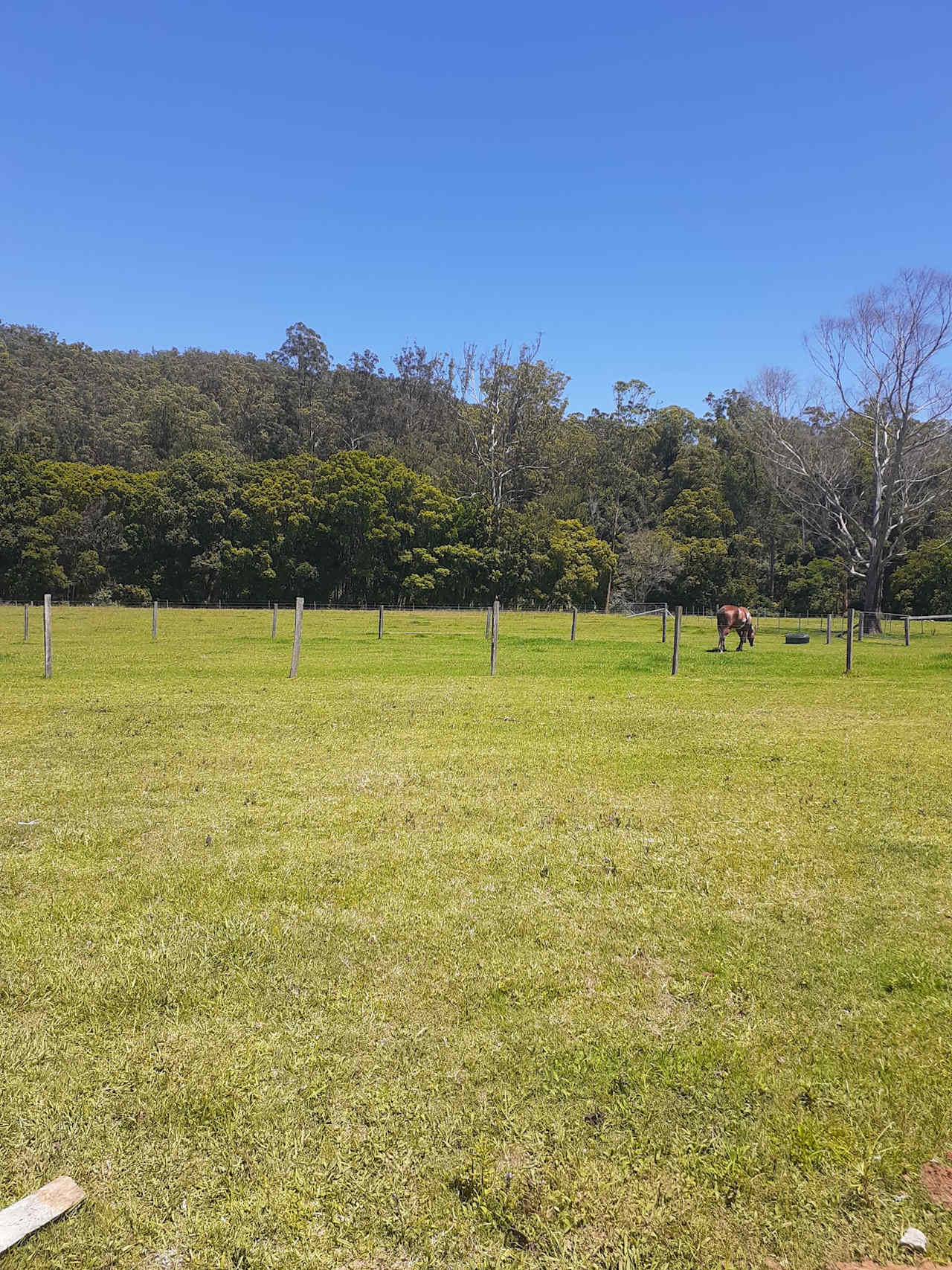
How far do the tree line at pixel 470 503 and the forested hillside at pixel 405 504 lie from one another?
0.20m

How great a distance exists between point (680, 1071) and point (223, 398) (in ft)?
321

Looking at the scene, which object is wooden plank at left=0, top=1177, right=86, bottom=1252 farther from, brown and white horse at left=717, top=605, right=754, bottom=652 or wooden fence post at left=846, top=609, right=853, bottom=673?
brown and white horse at left=717, top=605, right=754, bottom=652

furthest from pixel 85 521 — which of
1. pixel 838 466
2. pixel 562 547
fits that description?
pixel 838 466

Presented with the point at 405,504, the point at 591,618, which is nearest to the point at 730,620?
the point at 591,618

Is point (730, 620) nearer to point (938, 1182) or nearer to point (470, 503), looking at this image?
point (938, 1182)

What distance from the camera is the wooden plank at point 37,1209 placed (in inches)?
87.5

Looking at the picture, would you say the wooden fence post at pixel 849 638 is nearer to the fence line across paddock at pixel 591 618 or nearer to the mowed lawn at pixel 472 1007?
the fence line across paddock at pixel 591 618

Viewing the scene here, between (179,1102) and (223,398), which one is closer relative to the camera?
(179,1102)

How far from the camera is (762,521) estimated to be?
76.2 meters

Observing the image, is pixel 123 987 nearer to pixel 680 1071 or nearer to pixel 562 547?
pixel 680 1071

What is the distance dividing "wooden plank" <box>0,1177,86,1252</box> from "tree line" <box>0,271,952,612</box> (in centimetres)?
4281

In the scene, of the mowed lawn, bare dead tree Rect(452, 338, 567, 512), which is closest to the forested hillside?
bare dead tree Rect(452, 338, 567, 512)

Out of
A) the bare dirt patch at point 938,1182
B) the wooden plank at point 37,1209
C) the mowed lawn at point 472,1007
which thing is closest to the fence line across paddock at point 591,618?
the mowed lawn at point 472,1007

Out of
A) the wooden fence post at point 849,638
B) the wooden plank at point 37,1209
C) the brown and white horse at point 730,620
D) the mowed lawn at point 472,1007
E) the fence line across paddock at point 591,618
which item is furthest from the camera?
the fence line across paddock at point 591,618
